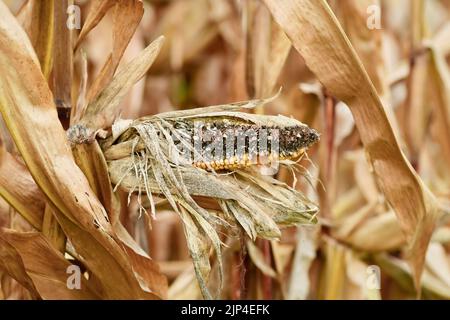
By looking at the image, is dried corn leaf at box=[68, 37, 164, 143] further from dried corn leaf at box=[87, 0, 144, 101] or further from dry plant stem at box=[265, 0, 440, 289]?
dry plant stem at box=[265, 0, 440, 289]

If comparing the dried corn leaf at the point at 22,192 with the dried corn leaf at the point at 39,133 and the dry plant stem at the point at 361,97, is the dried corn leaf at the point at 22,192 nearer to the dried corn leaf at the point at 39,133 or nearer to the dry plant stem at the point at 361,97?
the dried corn leaf at the point at 39,133

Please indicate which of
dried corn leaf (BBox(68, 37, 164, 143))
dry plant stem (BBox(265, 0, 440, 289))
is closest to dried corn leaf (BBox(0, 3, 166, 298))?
dried corn leaf (BBox(68, 37, 164, 143))

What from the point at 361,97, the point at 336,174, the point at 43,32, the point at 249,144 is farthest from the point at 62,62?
the point at 336,174

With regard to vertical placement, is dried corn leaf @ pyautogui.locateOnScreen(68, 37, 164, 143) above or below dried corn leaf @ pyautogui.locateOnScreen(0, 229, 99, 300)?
above

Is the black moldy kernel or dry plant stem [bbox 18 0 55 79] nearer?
the black moldy kernel

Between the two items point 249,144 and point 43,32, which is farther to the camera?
point 43,32

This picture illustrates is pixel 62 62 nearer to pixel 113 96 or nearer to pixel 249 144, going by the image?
pixel 113 96

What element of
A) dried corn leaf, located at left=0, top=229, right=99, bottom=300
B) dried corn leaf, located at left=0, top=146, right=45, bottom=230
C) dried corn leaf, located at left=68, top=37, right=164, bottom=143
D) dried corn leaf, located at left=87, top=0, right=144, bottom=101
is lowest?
dried corn leaf, located at left=0, top=229, right=99, bottom=300
